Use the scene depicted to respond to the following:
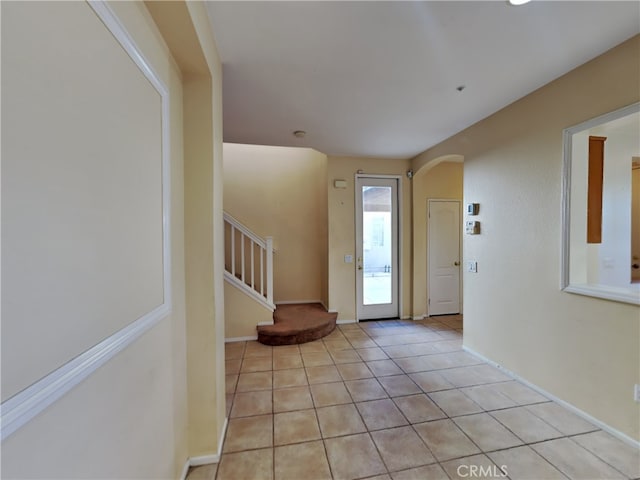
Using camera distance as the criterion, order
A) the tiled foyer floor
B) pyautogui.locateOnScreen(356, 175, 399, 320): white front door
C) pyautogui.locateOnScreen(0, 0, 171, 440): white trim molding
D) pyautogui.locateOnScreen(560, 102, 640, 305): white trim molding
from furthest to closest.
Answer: pyautogui.locateOnScreen(356, 175, 399, 320): white front door
pyautogui.locateOnScreen(560, 102, 640, 305): white trim molding
the tiled foyer floor
pyautogui.locateOnScreen(0, 0, 171, 440): white trim molding

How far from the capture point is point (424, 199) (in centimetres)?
441

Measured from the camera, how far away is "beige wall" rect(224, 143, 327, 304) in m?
4.80

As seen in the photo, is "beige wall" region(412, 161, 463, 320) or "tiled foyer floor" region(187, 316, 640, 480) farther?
"beige wall" region(412, 161, 463, 320)

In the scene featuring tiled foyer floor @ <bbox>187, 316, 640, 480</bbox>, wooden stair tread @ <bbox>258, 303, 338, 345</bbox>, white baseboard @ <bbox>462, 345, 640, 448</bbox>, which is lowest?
tiled foyer floor @ <bbox>187, 316, 640, 480</bbox>

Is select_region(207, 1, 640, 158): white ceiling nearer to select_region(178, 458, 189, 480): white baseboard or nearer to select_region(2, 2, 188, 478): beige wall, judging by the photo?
select_region(2, 2, 188, 478): beige wall

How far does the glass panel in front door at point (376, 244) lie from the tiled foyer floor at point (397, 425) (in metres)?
1.41

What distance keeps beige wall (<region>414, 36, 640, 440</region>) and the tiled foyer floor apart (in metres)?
0.26

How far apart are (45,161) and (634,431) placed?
3317 mm

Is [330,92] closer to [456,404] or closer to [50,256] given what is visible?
[50,256]

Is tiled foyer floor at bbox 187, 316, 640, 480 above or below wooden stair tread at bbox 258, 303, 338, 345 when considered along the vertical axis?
below

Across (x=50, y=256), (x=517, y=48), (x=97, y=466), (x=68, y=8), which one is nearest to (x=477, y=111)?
(x=517, y=48)

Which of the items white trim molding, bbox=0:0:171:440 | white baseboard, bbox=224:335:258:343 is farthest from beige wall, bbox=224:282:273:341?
white trim molding, bbox=0:0:171:440

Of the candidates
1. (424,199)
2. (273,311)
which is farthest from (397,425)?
(424,199)

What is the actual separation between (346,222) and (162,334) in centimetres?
326
